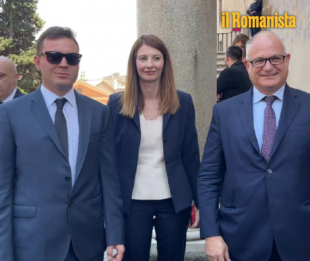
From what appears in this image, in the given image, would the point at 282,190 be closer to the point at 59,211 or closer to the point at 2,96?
the point at 59,211

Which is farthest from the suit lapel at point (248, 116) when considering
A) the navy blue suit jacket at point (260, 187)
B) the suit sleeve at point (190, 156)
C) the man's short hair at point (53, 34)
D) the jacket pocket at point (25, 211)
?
the jacket pocket at point (25, 211)

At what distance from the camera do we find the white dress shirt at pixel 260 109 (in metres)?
2.93

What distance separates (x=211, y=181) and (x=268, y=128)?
0.50 m

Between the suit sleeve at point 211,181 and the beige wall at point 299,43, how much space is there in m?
4.29

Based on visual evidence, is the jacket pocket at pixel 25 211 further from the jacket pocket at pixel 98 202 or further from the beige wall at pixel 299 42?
the beige wall at pixel 299 42

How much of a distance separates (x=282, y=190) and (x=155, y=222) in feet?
3.79

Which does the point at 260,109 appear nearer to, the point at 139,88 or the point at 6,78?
the point at 139,88

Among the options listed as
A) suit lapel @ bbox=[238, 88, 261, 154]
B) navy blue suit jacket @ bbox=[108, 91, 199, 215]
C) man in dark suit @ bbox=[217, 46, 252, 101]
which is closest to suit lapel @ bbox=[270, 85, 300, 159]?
suit lapel @ bbox=[238, 88, 261, 154]

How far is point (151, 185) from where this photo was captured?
138 inches

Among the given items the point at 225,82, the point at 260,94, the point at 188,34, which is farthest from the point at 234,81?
the point at 260,94

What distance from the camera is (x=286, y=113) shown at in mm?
2893

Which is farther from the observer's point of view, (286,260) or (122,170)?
(122,170)

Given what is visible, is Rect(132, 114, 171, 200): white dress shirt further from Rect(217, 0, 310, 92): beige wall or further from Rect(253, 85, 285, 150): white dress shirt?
Rect(217, 0, 310, 92): beige wall

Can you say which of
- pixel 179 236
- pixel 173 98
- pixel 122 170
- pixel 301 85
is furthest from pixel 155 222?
pixel 301 85
